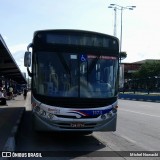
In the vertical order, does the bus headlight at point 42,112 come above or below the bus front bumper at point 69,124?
above

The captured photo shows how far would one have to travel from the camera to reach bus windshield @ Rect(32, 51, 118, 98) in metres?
10.7

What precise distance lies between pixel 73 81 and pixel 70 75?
0.19 metres

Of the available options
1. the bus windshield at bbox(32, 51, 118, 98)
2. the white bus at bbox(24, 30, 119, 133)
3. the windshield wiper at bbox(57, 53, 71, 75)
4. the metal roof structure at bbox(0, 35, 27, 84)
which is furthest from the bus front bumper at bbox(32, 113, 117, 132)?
the metal roof structure at bbox(0, 35, 27, 84)

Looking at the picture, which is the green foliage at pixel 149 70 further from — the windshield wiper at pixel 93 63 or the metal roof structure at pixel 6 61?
the windshield wiper at pixel 93 63

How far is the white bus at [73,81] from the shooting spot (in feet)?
34.2

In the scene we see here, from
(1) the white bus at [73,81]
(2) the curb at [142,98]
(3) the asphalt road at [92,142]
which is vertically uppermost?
(1) the white bus at [73,81]

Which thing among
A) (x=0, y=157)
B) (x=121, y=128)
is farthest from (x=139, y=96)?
(x=0, y=157)

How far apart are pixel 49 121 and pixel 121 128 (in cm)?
529

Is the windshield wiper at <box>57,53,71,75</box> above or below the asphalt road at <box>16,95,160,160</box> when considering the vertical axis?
above

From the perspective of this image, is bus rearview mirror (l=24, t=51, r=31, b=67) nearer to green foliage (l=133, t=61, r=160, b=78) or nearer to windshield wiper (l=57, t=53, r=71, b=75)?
windshield wiper (l=57, t=53, r=71, b=75)

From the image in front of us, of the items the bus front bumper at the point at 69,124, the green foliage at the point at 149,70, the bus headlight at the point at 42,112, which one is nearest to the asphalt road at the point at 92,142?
the bus front bumper at the point at 69,124

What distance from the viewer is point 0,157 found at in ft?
26.6

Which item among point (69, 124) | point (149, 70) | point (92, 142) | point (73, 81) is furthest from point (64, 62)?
point (149, 70)

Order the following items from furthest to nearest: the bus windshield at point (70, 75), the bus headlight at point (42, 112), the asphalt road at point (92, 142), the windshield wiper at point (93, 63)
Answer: the windshield wiper at point (93, 63) → the bus windshield at point (70, 75) → the bus headlight at point (42, 112) → the asphalt road at point (92, 142)
